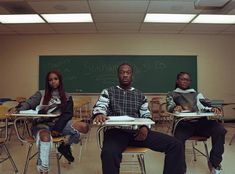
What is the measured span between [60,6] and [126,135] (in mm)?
3448

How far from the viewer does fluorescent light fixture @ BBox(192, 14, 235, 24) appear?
569cm

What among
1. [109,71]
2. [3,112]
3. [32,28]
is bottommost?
[3,112]

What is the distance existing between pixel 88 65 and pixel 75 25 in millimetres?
1295

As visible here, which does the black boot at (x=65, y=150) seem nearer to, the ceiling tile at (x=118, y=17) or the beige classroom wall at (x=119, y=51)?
the ceiling tile at (x=118, y=17)

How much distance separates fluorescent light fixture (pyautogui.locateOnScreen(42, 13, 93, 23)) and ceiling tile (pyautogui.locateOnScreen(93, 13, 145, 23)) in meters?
0.19

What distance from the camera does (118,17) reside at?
579 centimetres

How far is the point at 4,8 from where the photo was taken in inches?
203

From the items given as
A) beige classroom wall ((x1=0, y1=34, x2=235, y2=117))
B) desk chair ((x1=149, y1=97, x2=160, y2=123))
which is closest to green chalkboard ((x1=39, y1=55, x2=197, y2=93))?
beige classroom wall ((x1=0, y1=34, x2=235, y2=117))

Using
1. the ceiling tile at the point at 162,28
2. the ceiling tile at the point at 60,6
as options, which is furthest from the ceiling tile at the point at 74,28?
the ceiling tile at the point at 162,28

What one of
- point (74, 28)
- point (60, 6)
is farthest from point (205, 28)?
point (60, 6)

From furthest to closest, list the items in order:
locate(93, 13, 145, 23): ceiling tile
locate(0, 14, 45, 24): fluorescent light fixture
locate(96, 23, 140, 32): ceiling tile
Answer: locate(96, 23, 140, 32): ceiling tile
locate(0, 14, 45, 24): fluorescent light fixture
locate(93, 13, 145, 23): ceiling tile

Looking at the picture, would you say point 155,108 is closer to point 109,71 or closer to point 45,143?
point 109,71

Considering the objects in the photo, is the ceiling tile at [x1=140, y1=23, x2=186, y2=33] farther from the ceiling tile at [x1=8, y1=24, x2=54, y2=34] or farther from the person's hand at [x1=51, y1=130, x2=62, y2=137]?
the person's hand at [x1=51, y1=130, x2=62, y2=137]

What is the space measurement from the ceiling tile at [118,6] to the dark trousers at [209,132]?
2.61m
